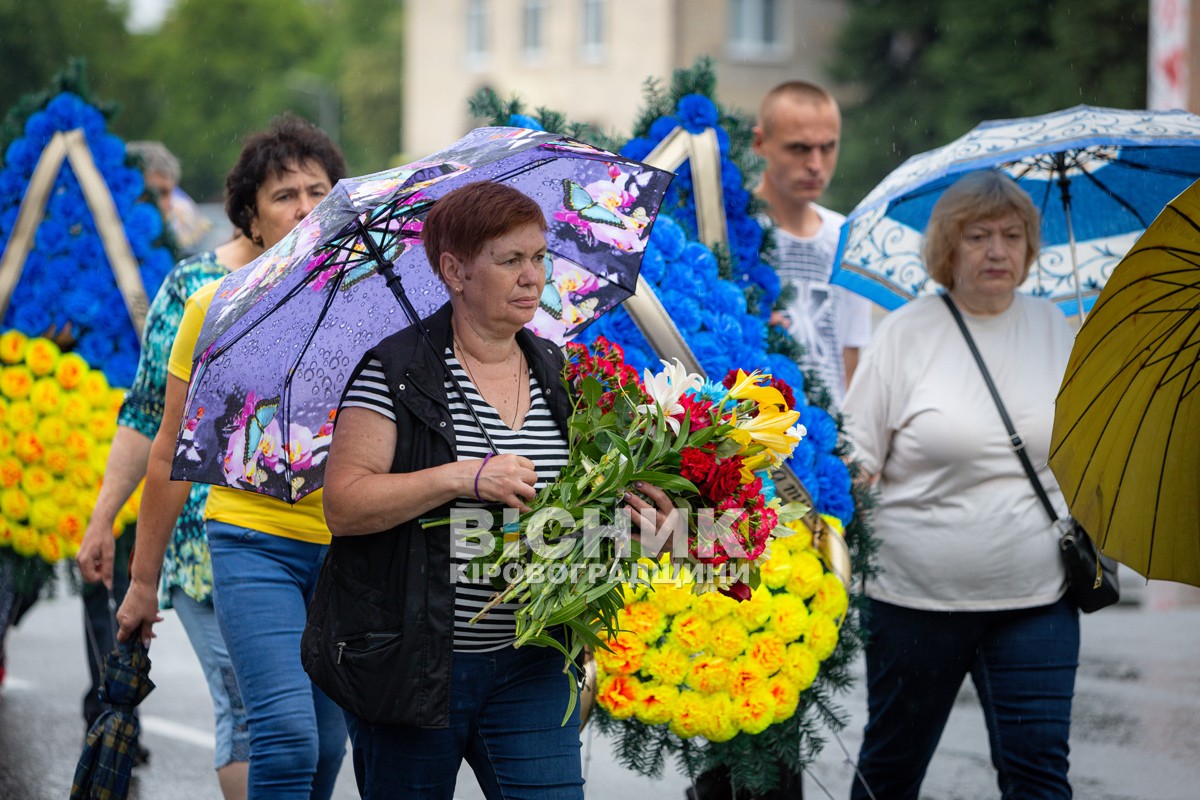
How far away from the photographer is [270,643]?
4062mm

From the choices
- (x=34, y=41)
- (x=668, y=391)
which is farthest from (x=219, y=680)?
(x=34, y=41)

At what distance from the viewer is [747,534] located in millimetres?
3314

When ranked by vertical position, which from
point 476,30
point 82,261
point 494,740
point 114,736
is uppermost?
point 476,30

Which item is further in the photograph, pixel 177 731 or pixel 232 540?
pixel 177 731

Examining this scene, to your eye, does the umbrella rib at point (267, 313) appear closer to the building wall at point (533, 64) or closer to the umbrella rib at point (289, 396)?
the umbrella rib at point (289, 396)

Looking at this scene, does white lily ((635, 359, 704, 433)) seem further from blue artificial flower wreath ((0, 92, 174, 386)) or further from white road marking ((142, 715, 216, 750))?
white road marking ((142, 715, 216, 750))

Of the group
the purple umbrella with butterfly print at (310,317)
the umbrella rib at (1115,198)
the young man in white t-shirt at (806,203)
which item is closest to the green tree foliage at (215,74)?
the young man in white t-shirt at (806,203)

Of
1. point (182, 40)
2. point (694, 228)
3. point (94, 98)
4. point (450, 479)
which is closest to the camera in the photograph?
point (450, 479)

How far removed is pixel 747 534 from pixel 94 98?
4.39m

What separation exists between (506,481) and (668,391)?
0.42 m

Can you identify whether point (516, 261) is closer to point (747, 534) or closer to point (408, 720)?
point (747, 534)

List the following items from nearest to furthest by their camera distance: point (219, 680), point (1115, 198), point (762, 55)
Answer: point (219, 680) < point (1115, 198) < point (762, 55)

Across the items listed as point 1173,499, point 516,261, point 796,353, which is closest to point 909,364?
point 796,353

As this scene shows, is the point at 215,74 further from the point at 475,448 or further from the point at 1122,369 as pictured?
the point at 1122,369
